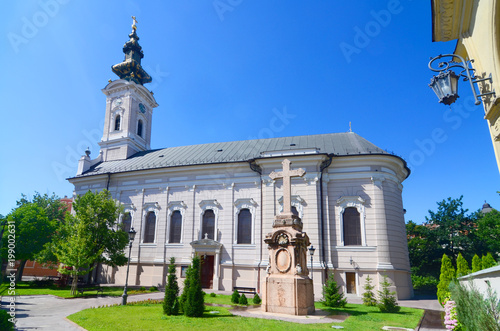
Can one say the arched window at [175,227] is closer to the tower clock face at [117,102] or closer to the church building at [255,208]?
the church building at [255,208]

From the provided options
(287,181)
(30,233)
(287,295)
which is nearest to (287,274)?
(287,295)

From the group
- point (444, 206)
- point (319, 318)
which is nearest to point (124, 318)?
point (319, 318)

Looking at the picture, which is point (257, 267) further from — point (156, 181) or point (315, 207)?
point (156, 181)

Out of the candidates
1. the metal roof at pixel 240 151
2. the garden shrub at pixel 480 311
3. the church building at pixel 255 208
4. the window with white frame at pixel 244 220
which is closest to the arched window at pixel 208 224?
the church building at pixel 255 208

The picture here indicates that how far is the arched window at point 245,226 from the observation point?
Result: 27469 mm

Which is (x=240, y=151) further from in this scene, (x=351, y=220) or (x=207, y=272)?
(x=351, y=220)

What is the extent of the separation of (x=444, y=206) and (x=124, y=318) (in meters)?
40.7

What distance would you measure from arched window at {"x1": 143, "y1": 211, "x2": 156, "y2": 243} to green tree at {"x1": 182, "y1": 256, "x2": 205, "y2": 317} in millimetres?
17706

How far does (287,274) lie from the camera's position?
570 inches

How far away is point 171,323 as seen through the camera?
38.9 feet

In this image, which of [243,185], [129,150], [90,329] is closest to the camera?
[90,329]

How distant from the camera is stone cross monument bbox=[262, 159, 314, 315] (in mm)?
13930

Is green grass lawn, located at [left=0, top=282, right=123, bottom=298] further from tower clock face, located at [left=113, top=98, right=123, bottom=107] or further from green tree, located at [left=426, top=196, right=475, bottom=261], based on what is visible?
green tree, located at [left=426, top=196, right=475, bottom=261]

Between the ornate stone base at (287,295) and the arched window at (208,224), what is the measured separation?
47.7 feet
